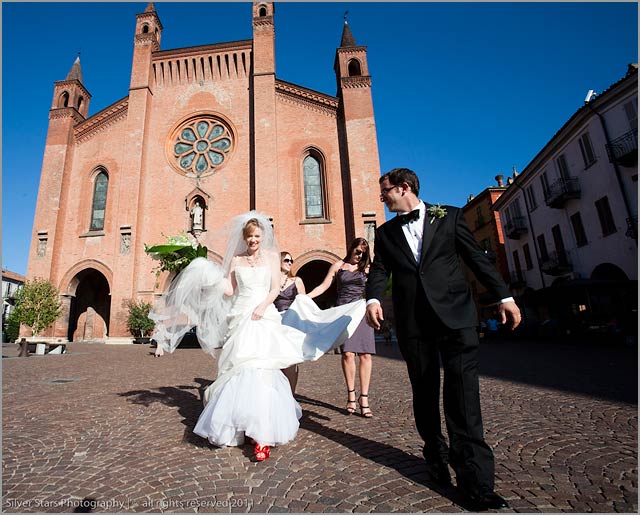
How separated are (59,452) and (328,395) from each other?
10.7 feet

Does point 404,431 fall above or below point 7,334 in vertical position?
below

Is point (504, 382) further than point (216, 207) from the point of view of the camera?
No

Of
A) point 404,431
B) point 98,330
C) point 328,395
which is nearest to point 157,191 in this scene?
point 98,330

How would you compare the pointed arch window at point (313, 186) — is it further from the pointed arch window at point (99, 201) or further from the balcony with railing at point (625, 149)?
the balcony with railing at point (625, 149)

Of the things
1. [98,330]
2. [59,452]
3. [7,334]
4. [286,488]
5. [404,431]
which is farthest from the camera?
[7,334]

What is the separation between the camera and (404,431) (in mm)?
3398

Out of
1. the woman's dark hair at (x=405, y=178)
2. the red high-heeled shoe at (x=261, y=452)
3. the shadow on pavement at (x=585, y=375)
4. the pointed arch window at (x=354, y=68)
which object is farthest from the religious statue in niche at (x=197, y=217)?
the woman's dark hair at (x=405, y=178)

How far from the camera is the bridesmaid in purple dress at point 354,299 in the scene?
169 inches

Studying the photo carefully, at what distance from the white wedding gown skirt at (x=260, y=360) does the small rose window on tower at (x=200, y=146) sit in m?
18.7

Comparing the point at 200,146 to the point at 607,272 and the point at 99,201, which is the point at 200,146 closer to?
the point at 99,201

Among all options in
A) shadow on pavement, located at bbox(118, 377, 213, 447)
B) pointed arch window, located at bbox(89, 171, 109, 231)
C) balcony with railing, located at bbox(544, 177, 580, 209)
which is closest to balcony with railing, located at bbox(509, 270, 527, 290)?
balcony with railing, located at bbox(544, 177, 580, 209)

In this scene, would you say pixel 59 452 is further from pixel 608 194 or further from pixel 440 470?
pixel 608 194

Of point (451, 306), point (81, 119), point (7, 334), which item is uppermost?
point (81, 119)

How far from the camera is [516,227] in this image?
25.5 m
